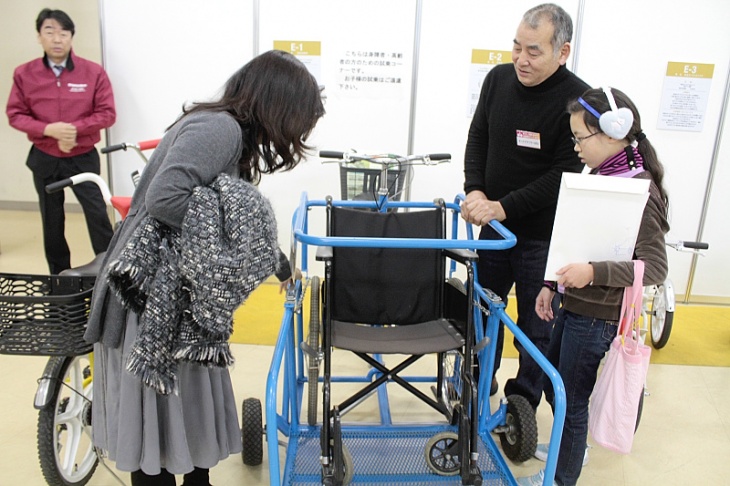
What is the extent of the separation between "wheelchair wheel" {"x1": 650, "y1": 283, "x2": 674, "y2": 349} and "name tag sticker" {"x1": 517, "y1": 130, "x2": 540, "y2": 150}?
61.6 inches

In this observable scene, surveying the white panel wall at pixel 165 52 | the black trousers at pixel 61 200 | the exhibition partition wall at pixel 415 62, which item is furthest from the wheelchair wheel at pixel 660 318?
the black trousers at pixel 61 200

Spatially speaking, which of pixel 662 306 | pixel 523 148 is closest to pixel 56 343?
pixel 523 148

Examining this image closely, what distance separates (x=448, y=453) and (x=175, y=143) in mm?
1242

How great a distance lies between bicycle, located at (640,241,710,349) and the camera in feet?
9.54

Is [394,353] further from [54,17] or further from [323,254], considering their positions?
[54,17]

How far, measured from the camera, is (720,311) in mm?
3865

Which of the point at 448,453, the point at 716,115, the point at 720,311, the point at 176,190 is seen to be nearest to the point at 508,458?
the point at 448,453

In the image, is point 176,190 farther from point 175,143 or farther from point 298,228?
point 298,228

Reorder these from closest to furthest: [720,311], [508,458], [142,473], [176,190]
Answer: [176,190] → [142,473] → [508,458] → [720,311]

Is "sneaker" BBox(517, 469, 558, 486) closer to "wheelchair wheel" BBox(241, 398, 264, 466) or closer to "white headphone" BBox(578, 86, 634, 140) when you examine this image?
"wheelchair wheel" BBox(241, 398, 264, 466)

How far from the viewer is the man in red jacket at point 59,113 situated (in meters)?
3.23

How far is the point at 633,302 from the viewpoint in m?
1.48

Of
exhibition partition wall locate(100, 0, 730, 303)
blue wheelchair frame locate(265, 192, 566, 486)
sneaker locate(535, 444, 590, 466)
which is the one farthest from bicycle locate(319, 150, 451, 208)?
sneaker locate(535, 444, 590, 466)

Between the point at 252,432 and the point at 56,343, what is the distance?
79cm
